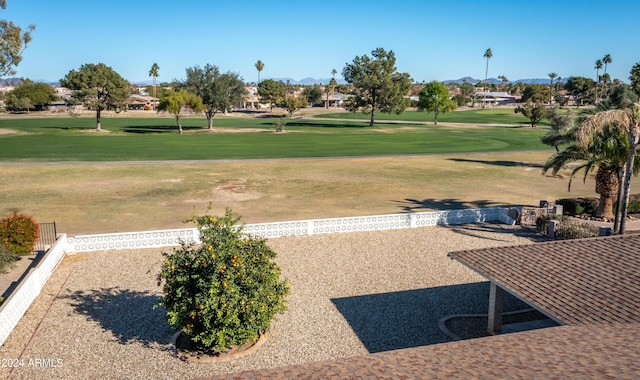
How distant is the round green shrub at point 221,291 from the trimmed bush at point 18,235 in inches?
453

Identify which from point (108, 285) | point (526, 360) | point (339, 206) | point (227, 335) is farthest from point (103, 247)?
point (526, 360)

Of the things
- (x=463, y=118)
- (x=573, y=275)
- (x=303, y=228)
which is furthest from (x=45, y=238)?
(x=463, y=118)

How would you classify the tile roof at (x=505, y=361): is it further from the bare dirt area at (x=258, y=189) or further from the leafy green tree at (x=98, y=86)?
the leafy green tree at (x=98, y=86)

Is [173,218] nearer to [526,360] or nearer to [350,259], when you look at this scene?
[350,259]

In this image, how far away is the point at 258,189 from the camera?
38.5 m

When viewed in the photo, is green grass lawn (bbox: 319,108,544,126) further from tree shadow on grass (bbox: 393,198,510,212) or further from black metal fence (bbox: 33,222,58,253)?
black metal fence (bbox: 33,222,58,253)

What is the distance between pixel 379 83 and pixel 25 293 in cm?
9540

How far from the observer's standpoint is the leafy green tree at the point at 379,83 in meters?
105

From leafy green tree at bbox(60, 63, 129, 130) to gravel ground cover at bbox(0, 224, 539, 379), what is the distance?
76.2 meters

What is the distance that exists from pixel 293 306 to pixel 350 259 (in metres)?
5.45

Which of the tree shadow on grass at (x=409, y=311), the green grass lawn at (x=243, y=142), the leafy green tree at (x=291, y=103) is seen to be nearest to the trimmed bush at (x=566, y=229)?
the tree shadow on grass at (x=409, y=311)

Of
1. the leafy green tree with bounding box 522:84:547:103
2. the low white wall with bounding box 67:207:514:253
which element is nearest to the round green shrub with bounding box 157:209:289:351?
the low white wall with bounding box 67:207:514:253

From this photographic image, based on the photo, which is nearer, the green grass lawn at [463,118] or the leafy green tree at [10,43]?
the leafy green tree at [10,43]

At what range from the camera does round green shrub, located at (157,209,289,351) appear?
42.5 feet
